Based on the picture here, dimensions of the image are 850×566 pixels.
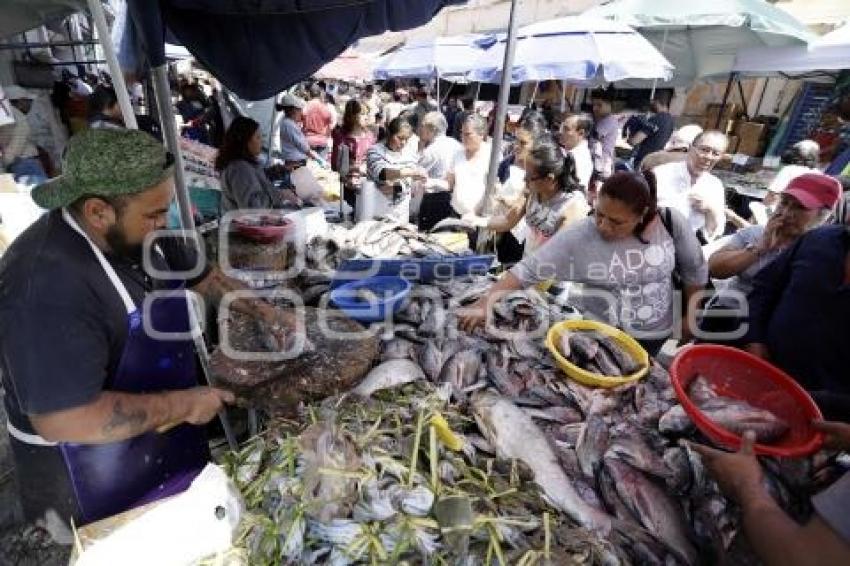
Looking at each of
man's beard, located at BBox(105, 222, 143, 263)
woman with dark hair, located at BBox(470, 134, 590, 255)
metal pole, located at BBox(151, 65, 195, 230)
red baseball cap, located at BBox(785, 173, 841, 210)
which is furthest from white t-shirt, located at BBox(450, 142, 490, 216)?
man's beard, located at BBox(105, 222, 143, 263)

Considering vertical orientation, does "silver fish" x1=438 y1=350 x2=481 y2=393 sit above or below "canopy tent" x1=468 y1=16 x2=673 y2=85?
below

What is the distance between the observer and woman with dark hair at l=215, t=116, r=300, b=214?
451 centimetres

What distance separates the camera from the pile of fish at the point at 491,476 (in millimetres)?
1437

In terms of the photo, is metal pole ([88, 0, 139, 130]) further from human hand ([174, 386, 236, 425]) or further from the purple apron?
human hand ([174, 386, 236, 425])

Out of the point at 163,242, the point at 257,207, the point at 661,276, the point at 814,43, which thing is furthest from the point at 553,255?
A: the point at 814,43

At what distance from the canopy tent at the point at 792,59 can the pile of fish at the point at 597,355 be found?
7715 millimetres

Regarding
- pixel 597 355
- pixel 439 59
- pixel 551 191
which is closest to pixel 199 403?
pixel 597 355

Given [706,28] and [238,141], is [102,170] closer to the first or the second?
[238,141]

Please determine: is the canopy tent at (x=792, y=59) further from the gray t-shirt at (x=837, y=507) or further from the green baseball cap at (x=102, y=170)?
the green baseball cap at (x=102, y=170)

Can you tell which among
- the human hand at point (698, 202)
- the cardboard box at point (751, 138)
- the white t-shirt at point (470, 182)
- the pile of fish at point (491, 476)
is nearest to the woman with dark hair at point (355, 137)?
the white t-shirt at point (470, 182)

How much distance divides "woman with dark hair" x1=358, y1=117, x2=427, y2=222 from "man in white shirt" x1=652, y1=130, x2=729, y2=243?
2.63m

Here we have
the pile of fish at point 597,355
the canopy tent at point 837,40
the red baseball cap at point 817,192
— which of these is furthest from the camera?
the canopy tent at point 837,40

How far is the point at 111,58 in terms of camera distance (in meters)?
2.34

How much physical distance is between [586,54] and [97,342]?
6749mm
